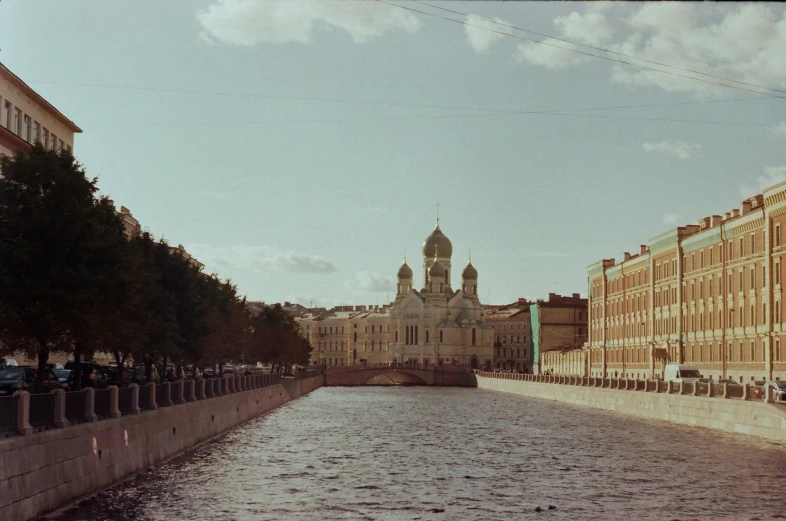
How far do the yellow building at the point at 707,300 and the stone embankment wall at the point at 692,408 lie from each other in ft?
33.9

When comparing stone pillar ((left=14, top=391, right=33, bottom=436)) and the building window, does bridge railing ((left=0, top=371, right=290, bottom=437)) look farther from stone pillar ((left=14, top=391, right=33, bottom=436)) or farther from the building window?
the building window

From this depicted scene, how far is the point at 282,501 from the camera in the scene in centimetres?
2641

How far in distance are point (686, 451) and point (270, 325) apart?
99.2 m

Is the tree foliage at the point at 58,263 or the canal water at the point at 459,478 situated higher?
the tree foliage at the point at 58,263

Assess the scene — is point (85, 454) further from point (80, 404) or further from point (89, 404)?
point (89, 404)

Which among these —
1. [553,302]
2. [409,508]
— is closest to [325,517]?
[409,508]

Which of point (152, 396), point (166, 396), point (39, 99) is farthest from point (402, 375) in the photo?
point (152, 396)

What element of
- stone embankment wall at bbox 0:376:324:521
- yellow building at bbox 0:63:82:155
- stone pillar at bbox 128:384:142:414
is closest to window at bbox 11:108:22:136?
yellow building at bbox 0:63:82:155

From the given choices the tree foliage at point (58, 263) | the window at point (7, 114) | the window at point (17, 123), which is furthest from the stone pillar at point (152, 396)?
the window at point (17, 123)

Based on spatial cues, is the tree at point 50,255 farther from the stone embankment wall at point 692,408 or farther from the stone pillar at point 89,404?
the stone embankment wall at point 692,408

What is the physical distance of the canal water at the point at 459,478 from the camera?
24.6 m

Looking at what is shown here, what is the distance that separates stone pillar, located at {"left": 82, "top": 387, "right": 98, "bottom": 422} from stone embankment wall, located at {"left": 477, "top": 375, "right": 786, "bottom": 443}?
93.4 ft

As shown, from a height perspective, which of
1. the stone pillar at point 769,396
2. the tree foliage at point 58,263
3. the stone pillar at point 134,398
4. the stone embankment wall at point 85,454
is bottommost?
the stone embankment wall at point 85,454

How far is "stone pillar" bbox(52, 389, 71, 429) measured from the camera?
22859mm
